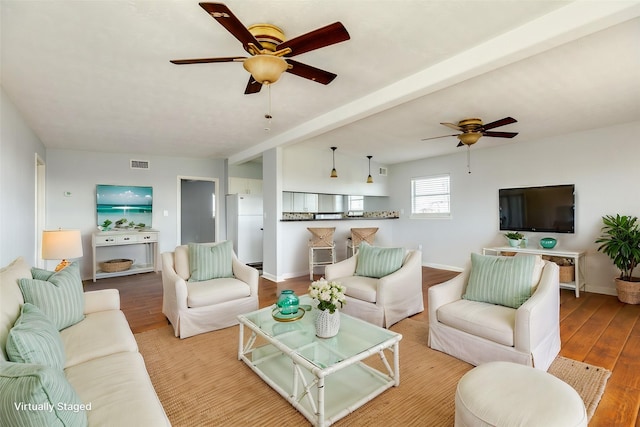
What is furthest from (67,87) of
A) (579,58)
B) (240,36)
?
(579,58)

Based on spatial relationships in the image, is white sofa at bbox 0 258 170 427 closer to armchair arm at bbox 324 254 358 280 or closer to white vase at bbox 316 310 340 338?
white vase at bbox 316 310 340 338

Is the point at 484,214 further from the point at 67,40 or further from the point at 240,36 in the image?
the point at 67,40

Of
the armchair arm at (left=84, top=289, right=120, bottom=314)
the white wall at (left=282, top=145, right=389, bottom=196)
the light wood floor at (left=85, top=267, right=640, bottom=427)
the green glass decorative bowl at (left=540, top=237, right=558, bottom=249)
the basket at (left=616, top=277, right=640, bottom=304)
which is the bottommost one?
the light wood floor at (left=85, top=267, right=640, bottom=427)

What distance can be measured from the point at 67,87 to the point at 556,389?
14.2ft

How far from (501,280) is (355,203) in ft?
15.6

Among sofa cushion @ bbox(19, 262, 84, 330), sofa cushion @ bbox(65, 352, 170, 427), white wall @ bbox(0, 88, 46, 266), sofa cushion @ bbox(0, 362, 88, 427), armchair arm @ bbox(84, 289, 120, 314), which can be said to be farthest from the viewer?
white wall @ bbox(0, 88, 46, 266)

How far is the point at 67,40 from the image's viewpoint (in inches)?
85.4

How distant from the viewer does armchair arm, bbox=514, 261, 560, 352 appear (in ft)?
6.76

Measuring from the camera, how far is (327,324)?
213 cm

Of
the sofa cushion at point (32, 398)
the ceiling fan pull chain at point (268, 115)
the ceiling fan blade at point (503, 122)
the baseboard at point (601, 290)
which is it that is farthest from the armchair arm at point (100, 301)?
the baseboard at point (601, 290)

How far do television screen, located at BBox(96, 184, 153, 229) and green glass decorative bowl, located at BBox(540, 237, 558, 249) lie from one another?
706 cm

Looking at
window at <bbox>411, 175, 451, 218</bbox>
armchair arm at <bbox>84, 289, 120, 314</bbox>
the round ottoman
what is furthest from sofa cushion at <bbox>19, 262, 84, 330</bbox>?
window at <bbox>411, 175, 451, 218</bbox>

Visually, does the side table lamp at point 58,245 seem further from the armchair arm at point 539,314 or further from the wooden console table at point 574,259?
the wooden console table at point 574,259

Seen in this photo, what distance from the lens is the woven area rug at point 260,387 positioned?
1.78 meters
